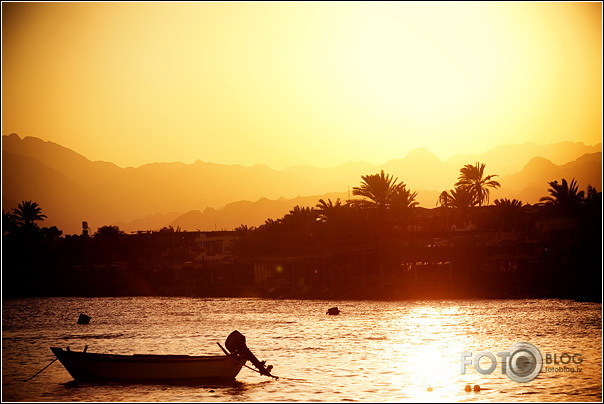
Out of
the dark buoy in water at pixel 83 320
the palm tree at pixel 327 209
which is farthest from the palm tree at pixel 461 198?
the dark buoy in water at pixel 83 320

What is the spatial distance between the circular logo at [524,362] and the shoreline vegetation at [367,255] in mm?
34922

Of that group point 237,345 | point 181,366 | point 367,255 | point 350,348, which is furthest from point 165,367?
point 367,255

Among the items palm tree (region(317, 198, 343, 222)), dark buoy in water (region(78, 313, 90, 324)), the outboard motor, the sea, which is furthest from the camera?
palm tree (region(317, 198, 343, 222))

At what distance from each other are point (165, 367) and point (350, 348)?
1685 centimetres

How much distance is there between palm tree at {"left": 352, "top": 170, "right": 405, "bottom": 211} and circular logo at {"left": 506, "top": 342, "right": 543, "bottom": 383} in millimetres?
60290

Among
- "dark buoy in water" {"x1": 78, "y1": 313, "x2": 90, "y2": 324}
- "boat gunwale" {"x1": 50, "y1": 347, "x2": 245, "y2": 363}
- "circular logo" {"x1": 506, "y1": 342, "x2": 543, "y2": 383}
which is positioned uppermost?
"dark buoy in water" {"x1": 78, "y1": 313, "x2": 90, "y2": 324}

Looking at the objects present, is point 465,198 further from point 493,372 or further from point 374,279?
point 493,372

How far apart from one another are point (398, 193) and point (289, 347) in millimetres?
62520

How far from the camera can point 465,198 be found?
138125 millimetres

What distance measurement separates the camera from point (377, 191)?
367 ft

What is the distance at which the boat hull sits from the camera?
128 ft

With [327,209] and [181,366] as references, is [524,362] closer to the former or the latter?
[181,366]

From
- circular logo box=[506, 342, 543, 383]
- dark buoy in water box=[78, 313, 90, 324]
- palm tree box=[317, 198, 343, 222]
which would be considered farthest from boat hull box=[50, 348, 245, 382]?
palm tree box=[317, 198, 343, 222]

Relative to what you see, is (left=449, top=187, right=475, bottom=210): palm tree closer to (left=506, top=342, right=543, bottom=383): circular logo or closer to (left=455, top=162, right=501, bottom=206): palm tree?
(left=455, top=162, right=501, bottom=206): palm tree
